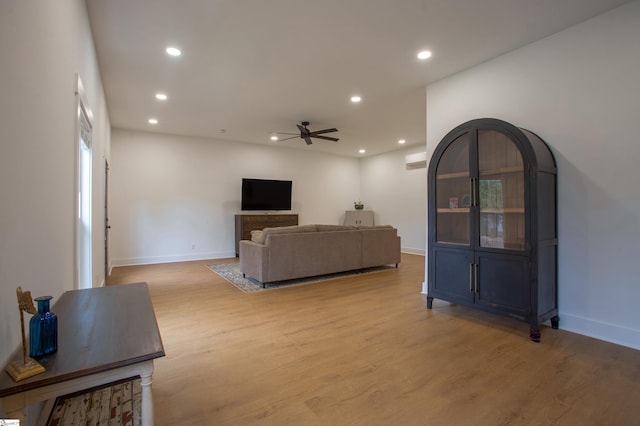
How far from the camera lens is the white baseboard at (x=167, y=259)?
6.42 m

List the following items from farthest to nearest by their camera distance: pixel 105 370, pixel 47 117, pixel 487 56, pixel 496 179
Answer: pixel 487 56 → pixel 496 179 → pixel 47 117 → pixel 105 370

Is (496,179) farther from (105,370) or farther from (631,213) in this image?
(105,370)

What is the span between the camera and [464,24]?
2.85 meters

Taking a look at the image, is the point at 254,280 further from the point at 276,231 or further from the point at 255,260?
the point at 276,231

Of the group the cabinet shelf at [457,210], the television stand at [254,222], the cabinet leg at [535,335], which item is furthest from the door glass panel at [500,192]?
the television stand at [254,222]

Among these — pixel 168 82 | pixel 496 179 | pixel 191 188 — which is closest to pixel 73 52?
pixel 168 82

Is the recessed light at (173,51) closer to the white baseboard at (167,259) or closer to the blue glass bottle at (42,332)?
the blue glass bottle at (42,332)

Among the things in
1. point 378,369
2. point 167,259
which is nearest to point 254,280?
point 167,259

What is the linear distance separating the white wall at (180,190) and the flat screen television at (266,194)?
0.85 feet

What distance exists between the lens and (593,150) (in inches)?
112

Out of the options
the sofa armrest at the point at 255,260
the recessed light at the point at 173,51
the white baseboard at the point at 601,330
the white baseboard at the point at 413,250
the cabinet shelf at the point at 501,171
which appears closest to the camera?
the white baseboard at the point at 601,330

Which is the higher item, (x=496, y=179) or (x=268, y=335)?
(x=496, y=179)

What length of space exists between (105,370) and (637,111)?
13.1 feet

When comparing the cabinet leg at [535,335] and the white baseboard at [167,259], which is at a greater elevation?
the white baseboard at [167,259]
